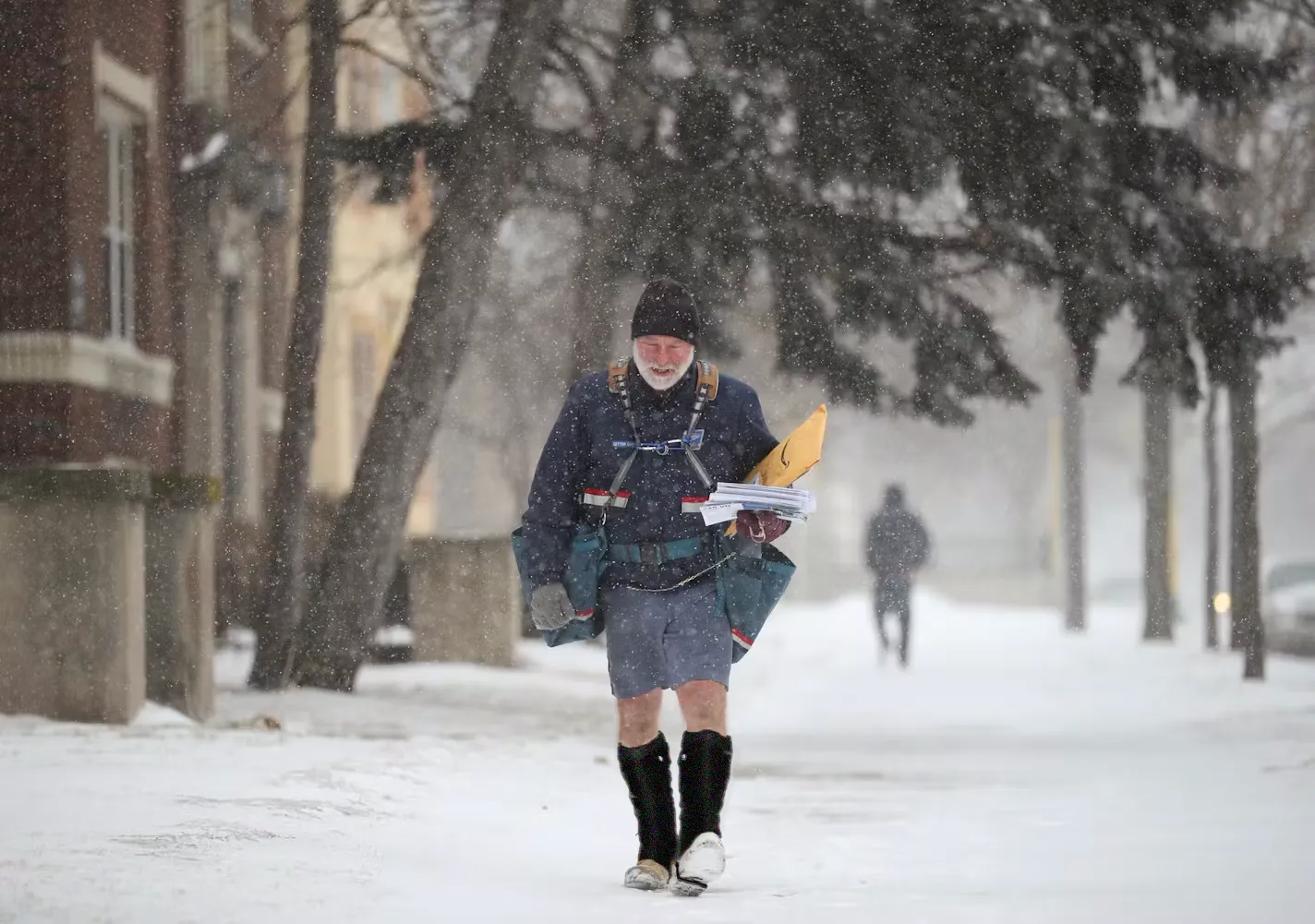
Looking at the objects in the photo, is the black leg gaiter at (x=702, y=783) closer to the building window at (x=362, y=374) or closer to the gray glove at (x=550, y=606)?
the gray glove at (x=550, y=606)

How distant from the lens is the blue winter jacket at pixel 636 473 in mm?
5777

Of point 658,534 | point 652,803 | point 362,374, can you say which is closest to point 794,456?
point 658,534

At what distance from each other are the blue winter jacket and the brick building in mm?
4475

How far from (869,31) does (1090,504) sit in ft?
235

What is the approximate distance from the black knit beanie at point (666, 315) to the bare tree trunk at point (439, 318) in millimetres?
6938

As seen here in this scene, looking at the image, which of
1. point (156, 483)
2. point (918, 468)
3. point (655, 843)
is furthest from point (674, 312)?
point (918, 468)

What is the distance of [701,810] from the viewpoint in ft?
18.9

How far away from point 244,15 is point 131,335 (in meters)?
4.98

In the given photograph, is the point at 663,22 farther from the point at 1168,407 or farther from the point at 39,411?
the point at 1168,407

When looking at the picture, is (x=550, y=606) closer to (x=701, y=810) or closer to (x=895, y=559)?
(x=701, y=810)

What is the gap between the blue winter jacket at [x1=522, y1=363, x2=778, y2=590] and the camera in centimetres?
578

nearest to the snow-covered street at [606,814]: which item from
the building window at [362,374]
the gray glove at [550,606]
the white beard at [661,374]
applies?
the gray glove at [550,606]

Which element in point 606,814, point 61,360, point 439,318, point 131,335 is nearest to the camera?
point 606,814

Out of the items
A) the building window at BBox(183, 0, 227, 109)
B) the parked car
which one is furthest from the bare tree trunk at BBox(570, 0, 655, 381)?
the parked car
